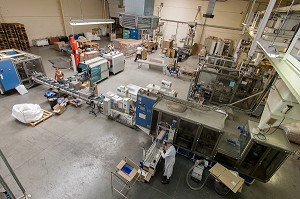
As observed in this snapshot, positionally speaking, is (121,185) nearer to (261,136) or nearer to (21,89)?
(261,136)

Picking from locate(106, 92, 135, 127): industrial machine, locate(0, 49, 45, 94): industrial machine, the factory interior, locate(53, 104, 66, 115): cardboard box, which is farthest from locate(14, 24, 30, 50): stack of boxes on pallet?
locate(106, 92, 135, 127): industrial machine

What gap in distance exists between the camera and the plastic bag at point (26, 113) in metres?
6.30

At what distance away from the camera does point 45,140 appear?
234 inches

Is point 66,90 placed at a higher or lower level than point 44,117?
higher

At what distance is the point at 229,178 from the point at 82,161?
4.60 meters

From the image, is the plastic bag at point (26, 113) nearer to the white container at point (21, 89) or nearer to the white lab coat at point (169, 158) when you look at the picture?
the white container at point (21, 89)

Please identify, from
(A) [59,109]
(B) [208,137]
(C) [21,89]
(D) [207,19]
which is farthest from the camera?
(D) [207,19]

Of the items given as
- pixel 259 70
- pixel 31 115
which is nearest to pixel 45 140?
pixel 31 115

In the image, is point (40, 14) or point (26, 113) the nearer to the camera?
point (26, 113)

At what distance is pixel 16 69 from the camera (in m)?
8.02

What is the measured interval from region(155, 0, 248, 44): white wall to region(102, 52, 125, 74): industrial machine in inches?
438

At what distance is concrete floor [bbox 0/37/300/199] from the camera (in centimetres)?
464

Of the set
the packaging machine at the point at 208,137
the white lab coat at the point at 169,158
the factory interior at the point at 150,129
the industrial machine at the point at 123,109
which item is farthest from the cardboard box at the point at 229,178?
the industrial machine at the point at 123,109

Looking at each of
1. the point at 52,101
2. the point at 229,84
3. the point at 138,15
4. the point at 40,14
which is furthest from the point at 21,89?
the point at 40,14
